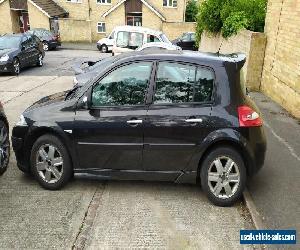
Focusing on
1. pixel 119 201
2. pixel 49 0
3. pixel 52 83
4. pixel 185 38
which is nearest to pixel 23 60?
pixel 52 83

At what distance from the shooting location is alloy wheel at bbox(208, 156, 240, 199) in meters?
4.46

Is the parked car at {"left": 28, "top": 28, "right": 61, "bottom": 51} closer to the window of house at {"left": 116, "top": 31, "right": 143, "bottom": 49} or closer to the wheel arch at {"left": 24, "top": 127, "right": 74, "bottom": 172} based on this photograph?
the window of house at {"left": 116, "top": 31, "right": 143, "bottom": 49}

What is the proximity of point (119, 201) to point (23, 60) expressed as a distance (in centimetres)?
1228

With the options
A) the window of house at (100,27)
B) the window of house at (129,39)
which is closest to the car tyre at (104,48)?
the window of house at (100,27)

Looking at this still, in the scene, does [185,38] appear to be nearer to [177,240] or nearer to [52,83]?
[52,83]

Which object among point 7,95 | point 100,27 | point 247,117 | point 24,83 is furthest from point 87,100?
point 100,27

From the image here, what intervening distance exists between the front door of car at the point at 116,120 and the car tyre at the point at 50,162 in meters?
0.26

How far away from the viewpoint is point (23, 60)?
A: 1528 centimetres

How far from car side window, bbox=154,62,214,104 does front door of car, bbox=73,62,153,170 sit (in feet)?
0.58

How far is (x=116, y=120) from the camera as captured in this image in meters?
4.52

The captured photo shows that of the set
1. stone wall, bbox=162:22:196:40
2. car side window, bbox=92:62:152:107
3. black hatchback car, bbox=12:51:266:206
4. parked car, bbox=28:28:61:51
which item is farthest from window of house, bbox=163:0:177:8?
car side window, bbox=92:62:152:107

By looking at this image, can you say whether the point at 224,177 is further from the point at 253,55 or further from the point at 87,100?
the point at 253,55

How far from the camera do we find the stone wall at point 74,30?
34.8 m

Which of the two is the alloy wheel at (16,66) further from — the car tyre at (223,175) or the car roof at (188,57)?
the car tyre at (223,175)
